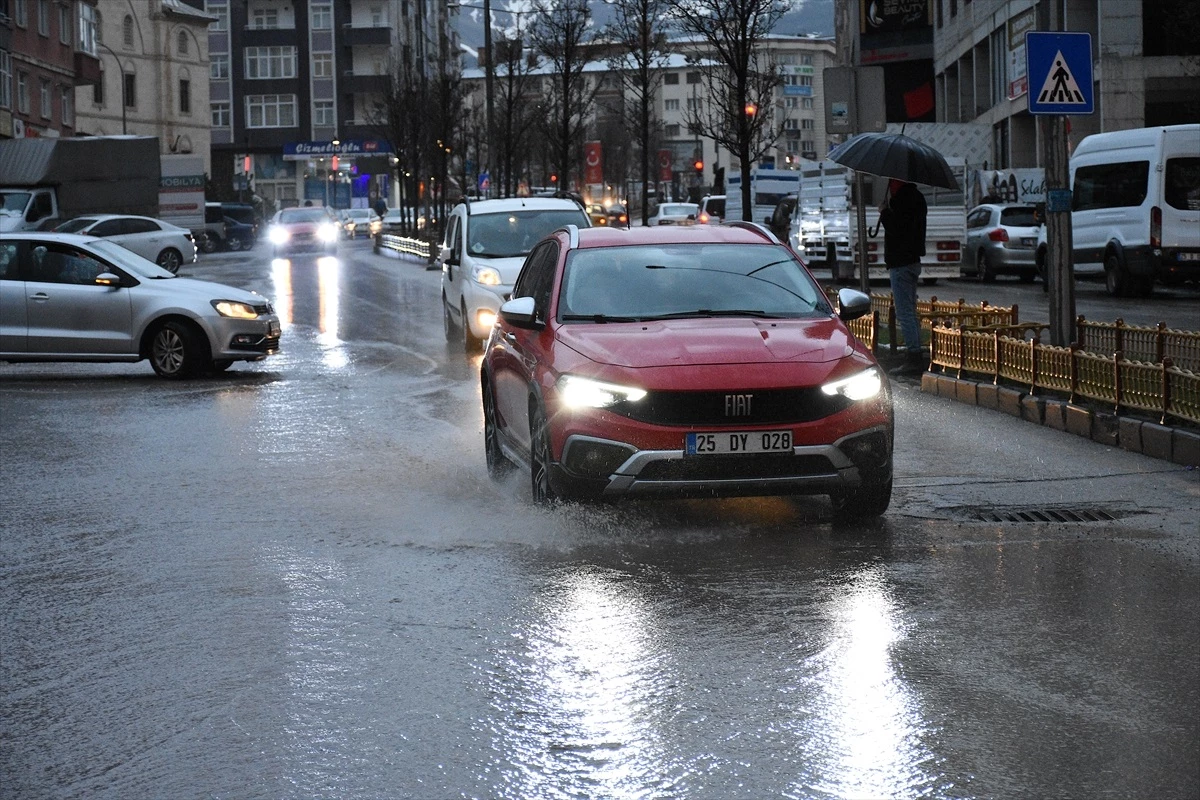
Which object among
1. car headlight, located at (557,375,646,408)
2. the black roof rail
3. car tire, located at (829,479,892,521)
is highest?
the black roof rail

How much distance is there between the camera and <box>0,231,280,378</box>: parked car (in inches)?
709

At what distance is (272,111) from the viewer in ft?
389

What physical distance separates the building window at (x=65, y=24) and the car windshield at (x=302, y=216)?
13.7m

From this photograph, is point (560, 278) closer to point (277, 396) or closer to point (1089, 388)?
point (1089, 388)

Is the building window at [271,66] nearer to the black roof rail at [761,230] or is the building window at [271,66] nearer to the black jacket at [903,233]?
the black jacket at [903,233]

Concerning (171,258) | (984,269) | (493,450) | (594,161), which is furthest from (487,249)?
(594,161)

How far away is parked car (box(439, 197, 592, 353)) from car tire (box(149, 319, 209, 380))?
3.38m

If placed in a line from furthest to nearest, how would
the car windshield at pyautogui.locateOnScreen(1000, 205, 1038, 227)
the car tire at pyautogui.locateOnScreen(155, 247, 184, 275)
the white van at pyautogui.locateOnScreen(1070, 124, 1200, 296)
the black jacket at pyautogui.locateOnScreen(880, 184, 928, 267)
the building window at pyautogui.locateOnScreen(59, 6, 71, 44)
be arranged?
the building window at pyautogui.locateOnScreen(59, 6, 71, 44), the car tire at pyautogui.locateOnScreen(155, 247, 184, 275), the car windshield at pyautogui.locateOnScreen(1000, 205, 1038, 227), the white van at pyautogui.locateOnScreen(1070, 124, 1200, 296), the black jacket at pyautogui.locateOnScreen(880, 184, 928, 267)

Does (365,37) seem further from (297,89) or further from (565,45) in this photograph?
(565,45)

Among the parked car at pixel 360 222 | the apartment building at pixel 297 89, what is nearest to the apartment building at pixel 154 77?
the parked car at pixel 360 222

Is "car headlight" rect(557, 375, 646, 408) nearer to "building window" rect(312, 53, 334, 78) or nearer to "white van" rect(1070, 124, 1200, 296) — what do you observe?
"white van" rect(1070, 124, 1200, 296)

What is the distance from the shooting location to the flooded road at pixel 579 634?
4816 millimetres

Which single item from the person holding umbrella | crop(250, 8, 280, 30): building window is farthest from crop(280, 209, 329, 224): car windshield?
crop(250, 8, 280, 30): building window

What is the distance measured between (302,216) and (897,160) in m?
44.8
